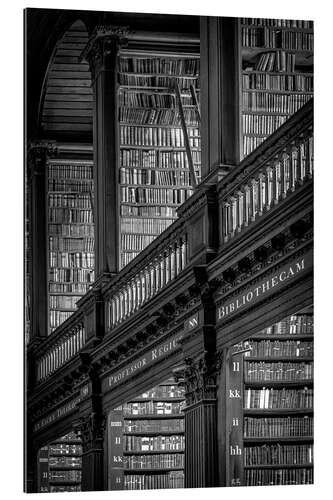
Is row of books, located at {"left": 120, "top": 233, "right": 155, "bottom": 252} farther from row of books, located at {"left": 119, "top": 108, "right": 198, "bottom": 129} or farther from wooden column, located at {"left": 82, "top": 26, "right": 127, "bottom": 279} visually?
row of books, located at {"left": 119, "top": 108, "right": 198, "bottom": 129}

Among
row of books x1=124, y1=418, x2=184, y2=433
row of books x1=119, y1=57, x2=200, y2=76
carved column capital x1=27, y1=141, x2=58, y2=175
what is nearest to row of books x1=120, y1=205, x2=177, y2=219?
row of books x1=119, y1=57, x2=200, y2=76

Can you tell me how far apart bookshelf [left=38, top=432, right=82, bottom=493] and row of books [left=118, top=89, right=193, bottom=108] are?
2592mm

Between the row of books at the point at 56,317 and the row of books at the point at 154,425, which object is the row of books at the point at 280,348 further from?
the row of books at the point at 56,317

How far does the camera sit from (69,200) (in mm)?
13828

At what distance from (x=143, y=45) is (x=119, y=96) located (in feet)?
2.99

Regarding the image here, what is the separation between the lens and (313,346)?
38.4ft

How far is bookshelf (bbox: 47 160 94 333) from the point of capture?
1316cm

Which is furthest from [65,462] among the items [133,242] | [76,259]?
[133,242]

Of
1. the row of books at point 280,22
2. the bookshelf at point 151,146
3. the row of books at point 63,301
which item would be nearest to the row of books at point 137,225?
the bookshelf at point 151,146

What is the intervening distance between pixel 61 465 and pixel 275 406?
2318 millimetres

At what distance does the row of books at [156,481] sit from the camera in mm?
12414

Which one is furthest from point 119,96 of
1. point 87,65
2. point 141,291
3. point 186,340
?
point 186,340

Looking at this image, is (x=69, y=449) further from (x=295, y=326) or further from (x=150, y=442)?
(x=295, y=326)
